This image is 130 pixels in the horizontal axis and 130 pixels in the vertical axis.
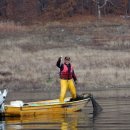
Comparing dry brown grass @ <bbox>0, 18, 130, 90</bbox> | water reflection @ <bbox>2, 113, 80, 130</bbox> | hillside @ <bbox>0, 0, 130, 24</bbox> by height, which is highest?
hillside @ <bbox>0, 0, 130, 24</bbox>

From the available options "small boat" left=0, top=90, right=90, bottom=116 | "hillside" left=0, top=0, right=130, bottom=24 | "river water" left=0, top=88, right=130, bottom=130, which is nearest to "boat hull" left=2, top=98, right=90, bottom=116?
"small boat" left=0, top=90, right=90, bottom=116

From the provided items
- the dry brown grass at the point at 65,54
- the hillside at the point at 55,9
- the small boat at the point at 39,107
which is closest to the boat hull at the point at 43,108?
the small boat at the point at 39,107

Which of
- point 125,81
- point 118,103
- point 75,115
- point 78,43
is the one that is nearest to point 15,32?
point 78,43

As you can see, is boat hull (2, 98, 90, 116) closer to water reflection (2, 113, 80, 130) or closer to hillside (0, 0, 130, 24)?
water reflection (2, 113, 80, 130)

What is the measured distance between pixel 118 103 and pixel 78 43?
2576cm

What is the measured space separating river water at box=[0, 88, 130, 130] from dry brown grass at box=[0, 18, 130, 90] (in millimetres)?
12702

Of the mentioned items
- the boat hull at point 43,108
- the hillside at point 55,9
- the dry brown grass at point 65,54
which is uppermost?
the hillside at point 55,9

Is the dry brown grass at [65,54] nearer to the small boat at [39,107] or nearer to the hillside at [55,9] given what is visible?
the hillside at [55,9]

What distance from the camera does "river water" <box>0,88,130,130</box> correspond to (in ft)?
60.8

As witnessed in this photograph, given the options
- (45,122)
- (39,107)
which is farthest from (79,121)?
(39,107)

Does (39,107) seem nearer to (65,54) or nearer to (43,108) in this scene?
(43,108)

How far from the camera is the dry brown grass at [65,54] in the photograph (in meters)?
37.1

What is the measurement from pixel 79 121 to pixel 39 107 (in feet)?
8.87

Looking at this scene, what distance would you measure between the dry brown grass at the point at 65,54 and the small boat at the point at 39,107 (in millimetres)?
12340
